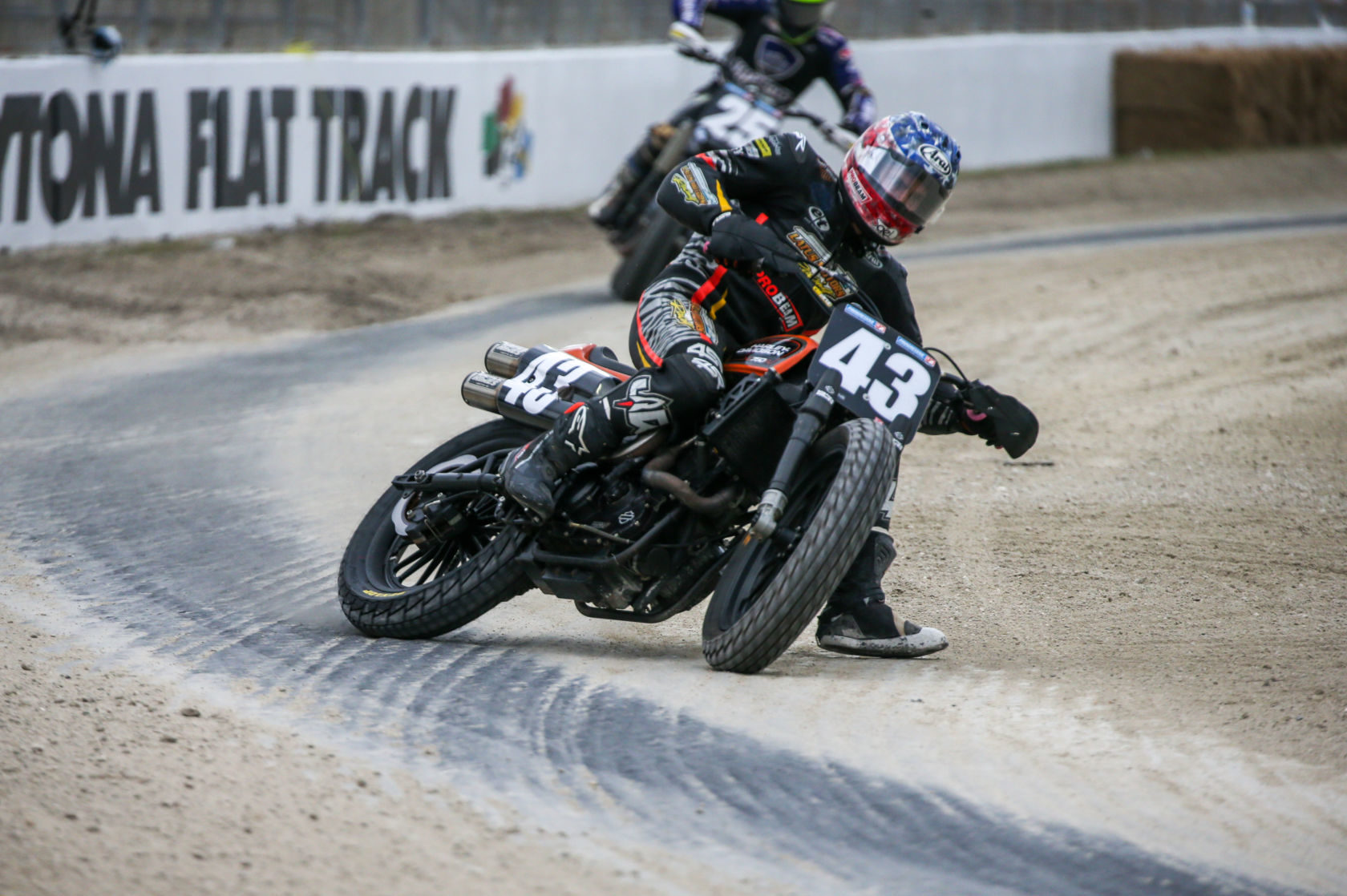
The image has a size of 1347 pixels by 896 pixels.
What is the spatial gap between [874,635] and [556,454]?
1.09m

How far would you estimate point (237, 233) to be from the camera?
12312 millimetres

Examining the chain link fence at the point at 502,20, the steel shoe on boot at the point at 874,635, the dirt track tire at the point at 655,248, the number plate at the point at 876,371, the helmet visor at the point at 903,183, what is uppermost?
the helmet visor at the point at 903,183

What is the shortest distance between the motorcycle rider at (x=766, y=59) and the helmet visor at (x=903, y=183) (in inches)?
234

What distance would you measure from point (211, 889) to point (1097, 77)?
20.6 meters

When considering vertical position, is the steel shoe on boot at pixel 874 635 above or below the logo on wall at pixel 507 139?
above

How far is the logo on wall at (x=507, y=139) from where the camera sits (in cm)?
1459

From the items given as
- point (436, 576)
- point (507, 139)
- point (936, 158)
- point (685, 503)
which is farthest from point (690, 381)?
point (507, 139)

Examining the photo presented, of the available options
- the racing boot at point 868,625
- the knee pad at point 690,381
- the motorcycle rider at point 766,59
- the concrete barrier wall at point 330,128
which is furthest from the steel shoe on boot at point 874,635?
the concrete barrier wall at point 330,128

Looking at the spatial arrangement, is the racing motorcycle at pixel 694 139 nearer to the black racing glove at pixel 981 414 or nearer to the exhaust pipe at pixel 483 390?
the exhaust pipe at pixel 483 390

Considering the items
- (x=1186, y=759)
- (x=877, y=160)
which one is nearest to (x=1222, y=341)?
(x=877, y=160)

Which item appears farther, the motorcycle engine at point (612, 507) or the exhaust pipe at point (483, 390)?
the exhaust pipe at point (483, 390)

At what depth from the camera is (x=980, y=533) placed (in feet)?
19.6

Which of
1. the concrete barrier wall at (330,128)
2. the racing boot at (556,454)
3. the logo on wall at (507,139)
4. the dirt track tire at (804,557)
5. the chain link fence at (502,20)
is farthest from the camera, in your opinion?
the logo on wall at (507,139)

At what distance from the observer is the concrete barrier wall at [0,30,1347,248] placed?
10.9 m
